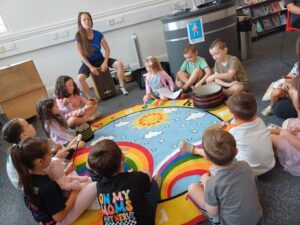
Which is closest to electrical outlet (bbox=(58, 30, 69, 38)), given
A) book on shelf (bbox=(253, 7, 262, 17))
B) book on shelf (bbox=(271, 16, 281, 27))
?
book on shelf (bbox=(253, 7, 262, 17))

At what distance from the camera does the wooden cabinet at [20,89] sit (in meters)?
2.84

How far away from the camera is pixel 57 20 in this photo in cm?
340

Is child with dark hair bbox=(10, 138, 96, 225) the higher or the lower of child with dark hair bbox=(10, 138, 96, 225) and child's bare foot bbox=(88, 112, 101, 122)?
the higher

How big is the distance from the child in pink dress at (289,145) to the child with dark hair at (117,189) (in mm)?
807

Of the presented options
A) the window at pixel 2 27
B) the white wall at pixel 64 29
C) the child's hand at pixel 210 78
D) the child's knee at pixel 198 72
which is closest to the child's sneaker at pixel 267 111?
the child's hand at pixel 210 78

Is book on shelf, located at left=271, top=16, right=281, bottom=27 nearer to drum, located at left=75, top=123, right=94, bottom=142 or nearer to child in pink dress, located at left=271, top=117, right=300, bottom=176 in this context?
child in pink dress, located at left=271, top=117, right=300, bottom=176

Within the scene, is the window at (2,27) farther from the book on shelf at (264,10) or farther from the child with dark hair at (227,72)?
the book on shelf at (264,10)

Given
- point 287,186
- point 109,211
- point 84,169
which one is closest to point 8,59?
point 84,169

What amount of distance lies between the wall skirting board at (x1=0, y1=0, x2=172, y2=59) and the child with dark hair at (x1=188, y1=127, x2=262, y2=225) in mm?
2911

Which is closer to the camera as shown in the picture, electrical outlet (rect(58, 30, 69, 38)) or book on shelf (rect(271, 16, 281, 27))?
electrical outlet (rect(58, 30, 69, 38))

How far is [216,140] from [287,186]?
22.2 inches

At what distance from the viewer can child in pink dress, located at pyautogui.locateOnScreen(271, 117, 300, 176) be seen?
1337 millimetres

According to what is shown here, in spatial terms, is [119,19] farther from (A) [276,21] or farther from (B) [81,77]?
(A) [276,21]

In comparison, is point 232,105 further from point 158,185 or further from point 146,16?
point 146,16
